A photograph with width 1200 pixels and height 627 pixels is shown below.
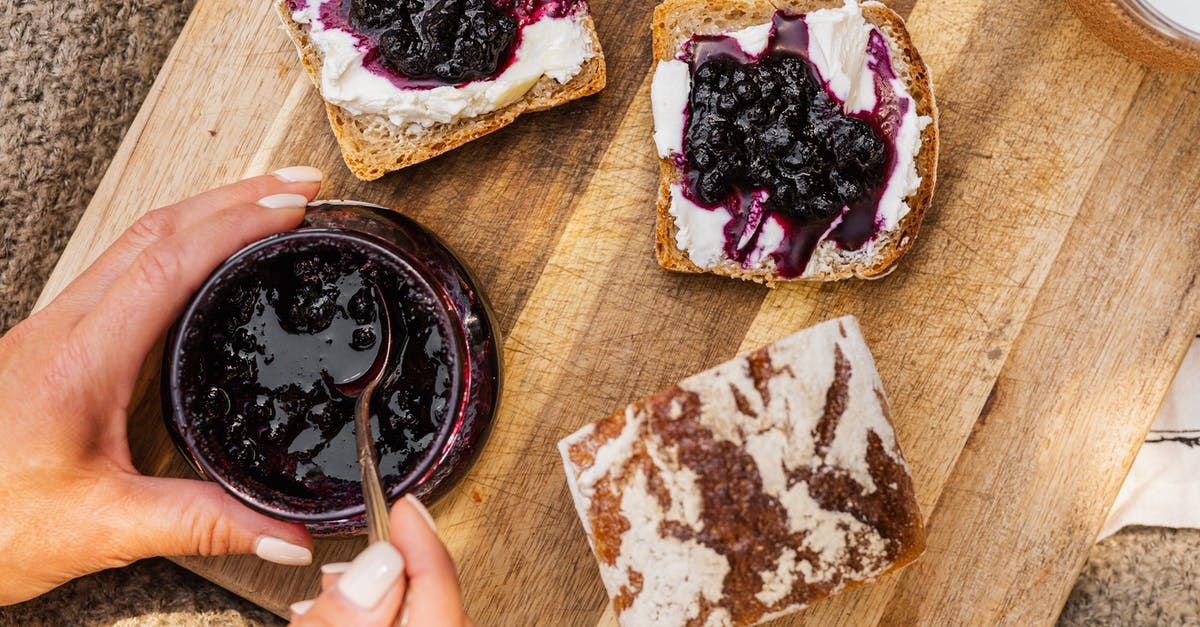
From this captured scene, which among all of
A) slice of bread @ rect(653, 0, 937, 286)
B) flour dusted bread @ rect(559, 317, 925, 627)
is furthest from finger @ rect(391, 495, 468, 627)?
slice of bread @ rect(653, 0, 937, 286)

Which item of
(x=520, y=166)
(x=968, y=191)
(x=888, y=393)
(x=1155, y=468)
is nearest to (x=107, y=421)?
(x=520, y=166)

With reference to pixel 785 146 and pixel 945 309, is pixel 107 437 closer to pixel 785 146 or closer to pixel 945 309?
pixel 785 146

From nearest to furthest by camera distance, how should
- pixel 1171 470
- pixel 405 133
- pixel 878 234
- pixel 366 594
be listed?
1. pixel 366 594
2. pixel 878 234
3. pixel 405 133
4. pixel 1171 470

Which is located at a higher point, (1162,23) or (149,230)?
(1162,23)

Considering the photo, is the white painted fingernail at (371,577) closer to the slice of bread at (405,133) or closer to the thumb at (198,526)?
the thumb at (198,526)

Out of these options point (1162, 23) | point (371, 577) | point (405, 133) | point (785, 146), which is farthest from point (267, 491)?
point (1162, 23)

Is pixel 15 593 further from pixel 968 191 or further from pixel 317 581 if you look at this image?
pixel 968 191
